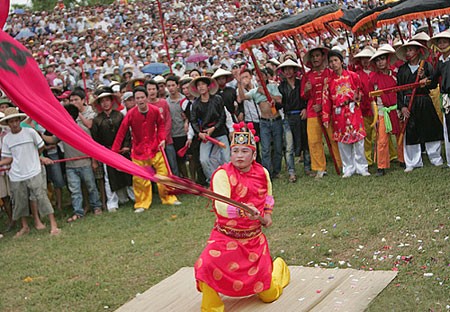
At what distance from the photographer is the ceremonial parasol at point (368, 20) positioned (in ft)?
34.6

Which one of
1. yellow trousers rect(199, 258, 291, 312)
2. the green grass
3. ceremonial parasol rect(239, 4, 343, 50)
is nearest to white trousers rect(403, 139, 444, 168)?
the green grass

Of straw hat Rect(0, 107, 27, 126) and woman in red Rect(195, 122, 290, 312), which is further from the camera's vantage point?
straw hat Rect(0, 107, 27, 126)

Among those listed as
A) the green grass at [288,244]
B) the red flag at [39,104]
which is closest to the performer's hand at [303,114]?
the green grass at [288,244]

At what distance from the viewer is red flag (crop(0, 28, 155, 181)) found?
10.3 ft

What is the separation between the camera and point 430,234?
653 cm

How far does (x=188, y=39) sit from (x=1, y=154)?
1474 cm

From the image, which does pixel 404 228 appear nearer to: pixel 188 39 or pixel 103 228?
pixel 103 228

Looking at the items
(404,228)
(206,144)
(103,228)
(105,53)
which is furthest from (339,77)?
(105,53)

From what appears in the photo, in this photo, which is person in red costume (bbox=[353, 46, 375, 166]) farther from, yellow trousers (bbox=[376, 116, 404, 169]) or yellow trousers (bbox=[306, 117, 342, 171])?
yellow trousers (bbox=[306, 117, 342, 171])

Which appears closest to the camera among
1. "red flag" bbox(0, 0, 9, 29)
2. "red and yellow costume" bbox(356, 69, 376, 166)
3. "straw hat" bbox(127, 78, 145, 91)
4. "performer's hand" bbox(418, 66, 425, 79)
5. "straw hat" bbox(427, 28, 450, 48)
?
"red flag" bbox(0, 0, 9, 29)

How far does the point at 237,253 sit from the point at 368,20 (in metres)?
6.48

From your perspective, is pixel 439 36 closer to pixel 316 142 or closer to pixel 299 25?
pixel 299 25

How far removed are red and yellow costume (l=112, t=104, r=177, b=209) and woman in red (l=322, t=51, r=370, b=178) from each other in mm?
2479

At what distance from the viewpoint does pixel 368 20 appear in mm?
10617
